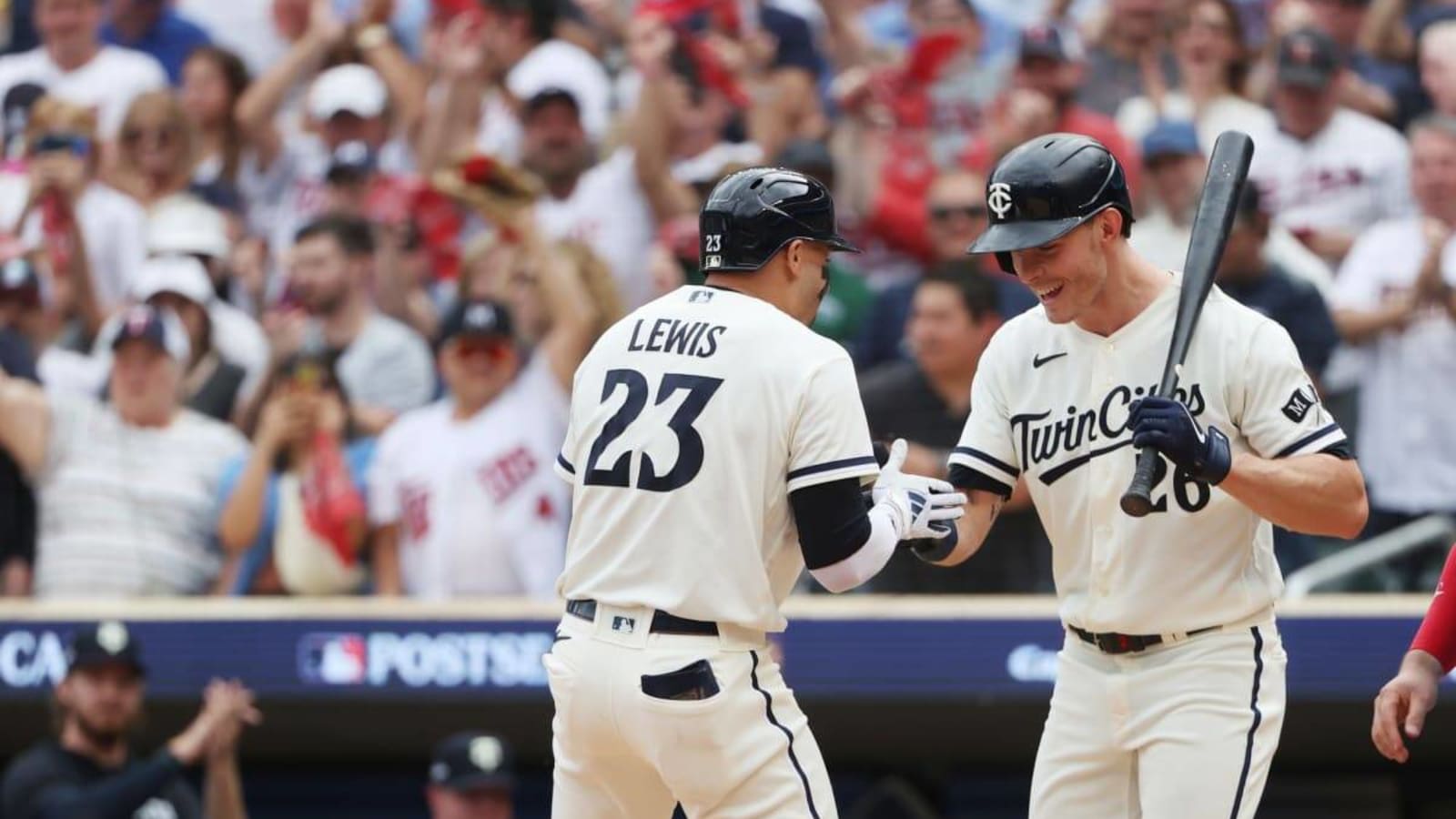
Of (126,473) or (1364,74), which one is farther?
(1364,74)

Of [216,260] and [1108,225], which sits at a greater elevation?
[1108,225]

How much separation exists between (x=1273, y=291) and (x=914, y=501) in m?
2.92

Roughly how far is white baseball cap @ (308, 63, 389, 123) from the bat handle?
5.79 metres

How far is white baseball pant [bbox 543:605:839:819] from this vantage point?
400 centimetres

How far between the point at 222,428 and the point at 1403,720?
4.73m

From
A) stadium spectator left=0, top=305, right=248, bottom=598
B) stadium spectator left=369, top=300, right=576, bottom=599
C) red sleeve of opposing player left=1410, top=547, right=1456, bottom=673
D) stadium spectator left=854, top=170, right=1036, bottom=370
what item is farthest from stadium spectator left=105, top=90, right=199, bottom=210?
red sleeve of opposing player left=1410, top=547, right=1456, bottom=673

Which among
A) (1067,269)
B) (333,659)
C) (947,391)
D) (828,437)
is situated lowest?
(333,659)

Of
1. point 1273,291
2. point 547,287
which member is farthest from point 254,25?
point 1273,291

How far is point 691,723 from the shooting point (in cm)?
399

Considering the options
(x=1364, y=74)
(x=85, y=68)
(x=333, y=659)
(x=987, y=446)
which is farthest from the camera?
(x=85, y=68)

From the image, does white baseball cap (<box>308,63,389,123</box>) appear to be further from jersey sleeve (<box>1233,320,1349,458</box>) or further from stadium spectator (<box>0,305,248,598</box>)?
jersey sleeve (<box>1233,320,1349,458</box>)

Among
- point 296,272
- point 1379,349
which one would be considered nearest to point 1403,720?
point 1379,349

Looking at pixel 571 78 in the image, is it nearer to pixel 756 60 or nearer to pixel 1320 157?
pixel 756 60

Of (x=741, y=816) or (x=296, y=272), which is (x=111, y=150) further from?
(x=741, y=816)
